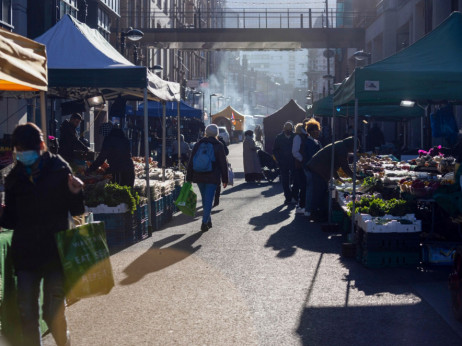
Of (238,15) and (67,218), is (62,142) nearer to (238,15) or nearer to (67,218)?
(67,218)

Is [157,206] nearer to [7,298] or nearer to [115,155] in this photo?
[115,155]

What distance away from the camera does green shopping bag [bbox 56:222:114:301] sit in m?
4.82

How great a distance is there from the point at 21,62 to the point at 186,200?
643 centimetres

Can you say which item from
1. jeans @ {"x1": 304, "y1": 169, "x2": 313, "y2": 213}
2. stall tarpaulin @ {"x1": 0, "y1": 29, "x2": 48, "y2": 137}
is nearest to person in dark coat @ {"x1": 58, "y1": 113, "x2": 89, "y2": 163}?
jeans @ {"x1": 304, "y1": 169, "x2": 313, "y2": 213}

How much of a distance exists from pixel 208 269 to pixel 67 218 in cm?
420

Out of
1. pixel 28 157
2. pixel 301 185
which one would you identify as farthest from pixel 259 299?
pixel 301 185

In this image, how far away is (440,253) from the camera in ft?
29.8

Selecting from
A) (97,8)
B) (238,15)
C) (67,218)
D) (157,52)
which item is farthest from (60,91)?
(157,52)

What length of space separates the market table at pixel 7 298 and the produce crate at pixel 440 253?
5.42 m

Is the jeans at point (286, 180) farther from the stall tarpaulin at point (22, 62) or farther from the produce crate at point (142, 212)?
the stall tarpaulin at point (22, 62)

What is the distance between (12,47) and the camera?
21.2 ft

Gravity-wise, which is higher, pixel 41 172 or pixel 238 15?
pixel 238 15

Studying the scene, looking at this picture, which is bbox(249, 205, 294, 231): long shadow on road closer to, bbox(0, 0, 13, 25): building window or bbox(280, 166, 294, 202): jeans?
bbox(280, 166, 294, 202): jeans

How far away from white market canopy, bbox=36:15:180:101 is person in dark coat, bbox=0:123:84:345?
253 inches
